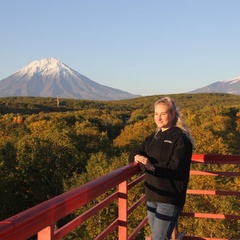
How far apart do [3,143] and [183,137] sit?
1504 inches

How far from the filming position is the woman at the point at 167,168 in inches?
132

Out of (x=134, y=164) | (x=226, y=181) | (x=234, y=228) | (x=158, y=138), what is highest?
(x=158, y=138)

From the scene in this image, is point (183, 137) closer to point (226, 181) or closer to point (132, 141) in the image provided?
point (226, 181)

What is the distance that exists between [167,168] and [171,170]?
0.12 ft

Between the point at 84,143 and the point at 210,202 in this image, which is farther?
the point at 84,143

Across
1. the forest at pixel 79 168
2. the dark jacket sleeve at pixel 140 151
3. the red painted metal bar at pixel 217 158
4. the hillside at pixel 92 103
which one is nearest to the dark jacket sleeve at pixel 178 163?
the dark jacket sleeve at pixel 140 151

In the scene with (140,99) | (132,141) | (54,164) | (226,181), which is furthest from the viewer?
(140,99)

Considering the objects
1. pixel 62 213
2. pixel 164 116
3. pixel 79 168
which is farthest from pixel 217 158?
pixel 79 168

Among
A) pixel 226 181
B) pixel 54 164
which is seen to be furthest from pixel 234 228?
pixel 54 164

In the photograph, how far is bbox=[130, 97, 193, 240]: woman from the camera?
11.0 ft

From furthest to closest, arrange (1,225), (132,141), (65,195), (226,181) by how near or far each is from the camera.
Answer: (132,141)
(226,181)
(65,195)
(1,225)

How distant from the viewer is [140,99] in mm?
189500

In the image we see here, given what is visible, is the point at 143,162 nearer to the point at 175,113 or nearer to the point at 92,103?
the point at 175,113

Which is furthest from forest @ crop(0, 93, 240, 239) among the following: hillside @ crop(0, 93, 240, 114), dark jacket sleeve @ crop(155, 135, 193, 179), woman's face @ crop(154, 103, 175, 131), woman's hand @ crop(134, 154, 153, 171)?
hillside @ crop(0, 93, 240, 114)
